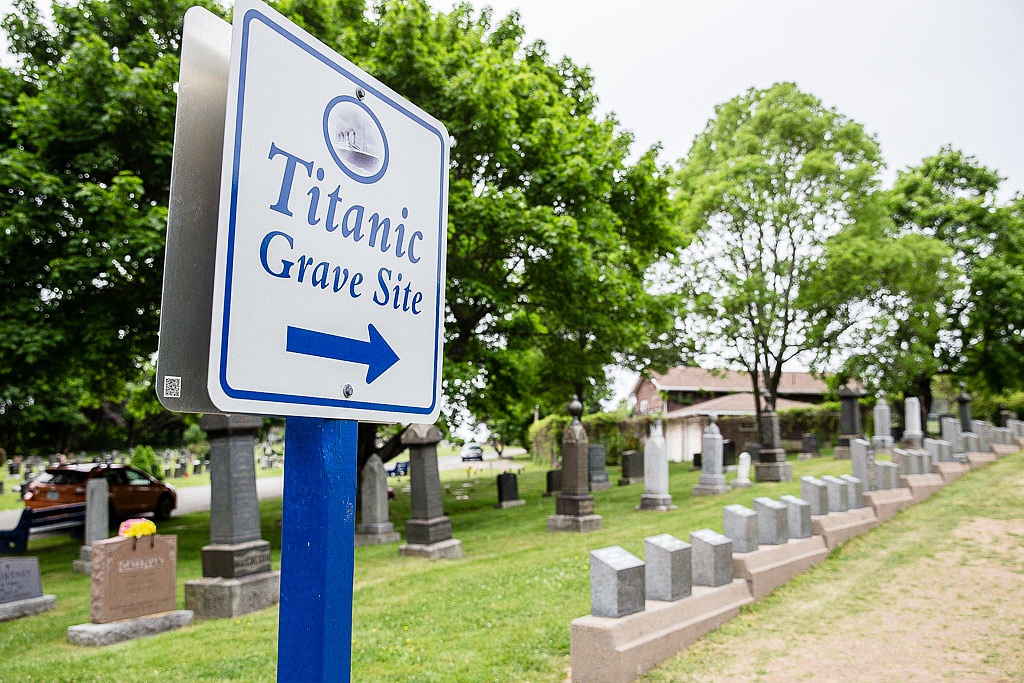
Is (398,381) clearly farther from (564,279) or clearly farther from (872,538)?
(564,279)

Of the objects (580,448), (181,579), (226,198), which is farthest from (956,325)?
(226,198)

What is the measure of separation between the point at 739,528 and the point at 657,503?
7911mm

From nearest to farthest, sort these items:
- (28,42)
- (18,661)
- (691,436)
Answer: (18,661)
(28,42)
(691,436)

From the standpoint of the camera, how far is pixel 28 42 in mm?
13125

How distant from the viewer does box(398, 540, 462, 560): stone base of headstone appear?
10930 mm

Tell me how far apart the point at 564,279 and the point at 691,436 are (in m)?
23.2

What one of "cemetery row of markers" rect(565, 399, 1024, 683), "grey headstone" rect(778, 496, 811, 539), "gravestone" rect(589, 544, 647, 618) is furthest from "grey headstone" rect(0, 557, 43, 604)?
"grey headstone" rect(778, 496, 811, 539)

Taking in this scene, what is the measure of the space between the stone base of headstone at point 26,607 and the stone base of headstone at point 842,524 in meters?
→ 9.53

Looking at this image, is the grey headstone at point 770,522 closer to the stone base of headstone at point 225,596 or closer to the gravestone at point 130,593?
the stone base of headstone at point 225,596

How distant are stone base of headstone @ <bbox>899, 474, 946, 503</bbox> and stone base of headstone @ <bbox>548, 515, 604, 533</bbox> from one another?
5390 mm

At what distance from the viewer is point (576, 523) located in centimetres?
1295

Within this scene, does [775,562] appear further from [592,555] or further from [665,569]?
[592,555]

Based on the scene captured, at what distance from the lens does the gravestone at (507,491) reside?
17.8 meters

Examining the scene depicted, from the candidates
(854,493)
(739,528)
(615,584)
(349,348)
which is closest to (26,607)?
(615,584)
